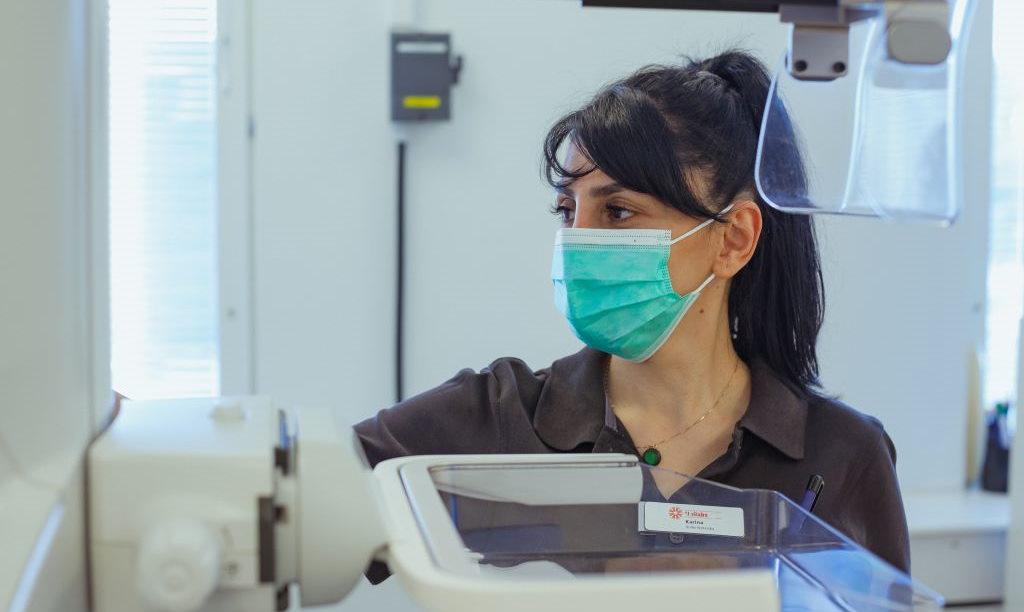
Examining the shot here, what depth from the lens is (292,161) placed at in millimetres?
2475

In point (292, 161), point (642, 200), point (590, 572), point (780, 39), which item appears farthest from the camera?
point (780, 39)

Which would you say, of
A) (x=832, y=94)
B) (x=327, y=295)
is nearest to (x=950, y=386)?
(x=327, y=295)

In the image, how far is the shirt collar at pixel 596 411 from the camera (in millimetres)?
1400

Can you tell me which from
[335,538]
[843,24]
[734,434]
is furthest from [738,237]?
[335,538]

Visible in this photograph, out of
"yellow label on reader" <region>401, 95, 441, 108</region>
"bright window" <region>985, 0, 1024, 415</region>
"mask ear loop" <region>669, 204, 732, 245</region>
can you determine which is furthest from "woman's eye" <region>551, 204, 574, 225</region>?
"bright window" <region>985, 0, 1024, 415</region>

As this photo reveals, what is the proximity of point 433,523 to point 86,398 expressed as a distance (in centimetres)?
23

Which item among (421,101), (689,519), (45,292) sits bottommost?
(689,519)

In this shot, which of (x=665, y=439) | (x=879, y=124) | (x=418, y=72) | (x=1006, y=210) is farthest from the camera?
(x=1006, y=210)

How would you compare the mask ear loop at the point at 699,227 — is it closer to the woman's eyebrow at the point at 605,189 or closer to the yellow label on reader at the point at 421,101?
the woman's eyebrow at the point at 605,189

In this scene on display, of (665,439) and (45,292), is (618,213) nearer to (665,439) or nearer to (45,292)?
(665,439)

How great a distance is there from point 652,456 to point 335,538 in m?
0.87

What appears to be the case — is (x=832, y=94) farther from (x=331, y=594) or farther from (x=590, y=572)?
(x=331, y=594)

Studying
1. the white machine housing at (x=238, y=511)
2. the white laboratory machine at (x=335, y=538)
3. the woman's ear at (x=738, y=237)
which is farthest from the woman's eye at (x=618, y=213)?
the white machine housing at (x=238, y=511)

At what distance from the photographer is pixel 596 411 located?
58.2 inches
